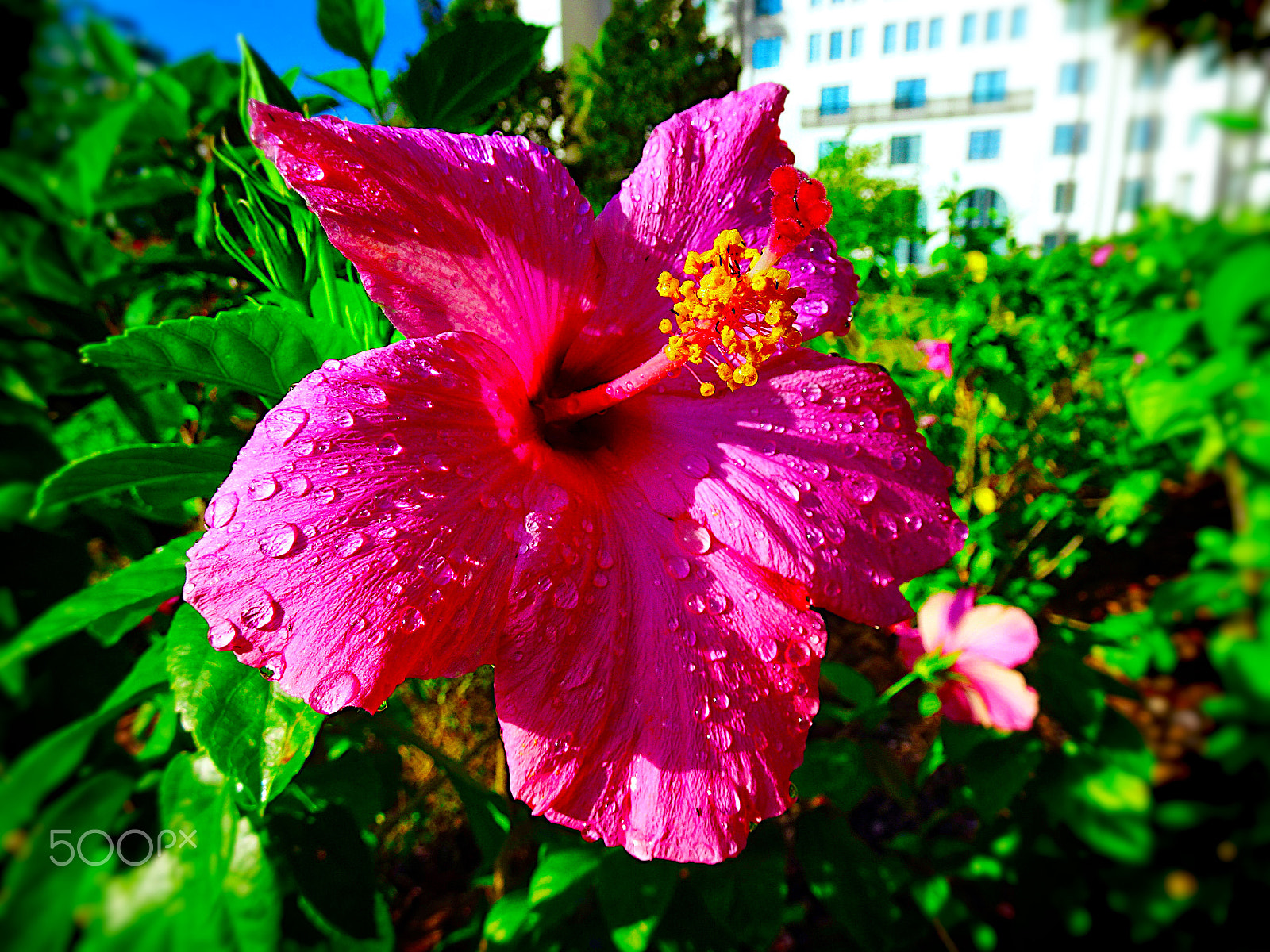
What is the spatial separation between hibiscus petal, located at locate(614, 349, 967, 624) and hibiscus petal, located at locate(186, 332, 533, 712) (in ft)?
0.60

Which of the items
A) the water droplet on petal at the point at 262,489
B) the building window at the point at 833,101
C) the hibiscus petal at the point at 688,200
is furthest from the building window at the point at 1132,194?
the water droplet on petal at the point at 262,489

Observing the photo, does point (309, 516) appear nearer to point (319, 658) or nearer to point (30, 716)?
point (319, 658)

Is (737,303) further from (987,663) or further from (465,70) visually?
(987,663)

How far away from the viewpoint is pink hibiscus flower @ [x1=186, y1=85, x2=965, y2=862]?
0.42 meters

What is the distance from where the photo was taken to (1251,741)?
69.1 inches

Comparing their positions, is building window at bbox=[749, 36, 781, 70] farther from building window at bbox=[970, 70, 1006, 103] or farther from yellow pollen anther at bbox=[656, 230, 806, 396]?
building window at bbox=[970, 70, 1006, 103]

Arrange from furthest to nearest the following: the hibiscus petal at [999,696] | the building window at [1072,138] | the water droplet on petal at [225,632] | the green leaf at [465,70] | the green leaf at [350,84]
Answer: the building window at [1072,138]
the hibiscus petal at [999,696]
the green leaf at [350,84]
the green leaf at [465,70]
the water droplet on petal at [225,632]

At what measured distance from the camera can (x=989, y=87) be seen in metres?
3.84

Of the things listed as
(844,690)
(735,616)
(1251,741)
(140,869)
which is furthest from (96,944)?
(1251,741)

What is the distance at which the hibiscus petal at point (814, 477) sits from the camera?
57 centimetres

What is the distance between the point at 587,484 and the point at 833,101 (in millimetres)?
1592

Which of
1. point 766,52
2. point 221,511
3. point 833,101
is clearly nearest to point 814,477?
point 221,511

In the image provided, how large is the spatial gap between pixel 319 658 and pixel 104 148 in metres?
1.07

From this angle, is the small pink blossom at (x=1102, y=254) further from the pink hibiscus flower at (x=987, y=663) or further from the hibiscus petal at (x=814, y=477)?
the hibiscus petal at (x=814, y=477)
